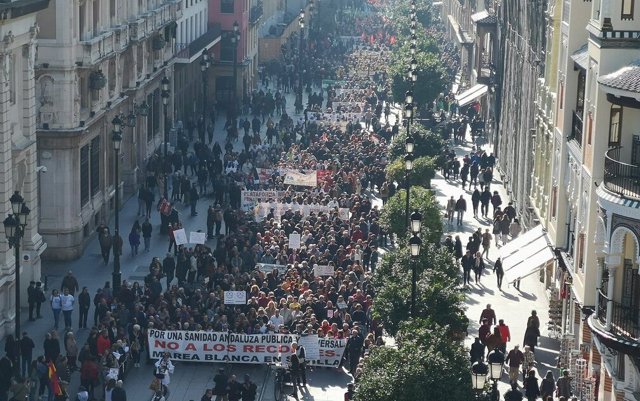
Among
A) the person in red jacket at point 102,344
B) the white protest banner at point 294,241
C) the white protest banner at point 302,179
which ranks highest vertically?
the person in red jacket at point 102,344

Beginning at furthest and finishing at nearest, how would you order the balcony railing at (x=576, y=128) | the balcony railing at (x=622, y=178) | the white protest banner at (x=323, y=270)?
the white protest banner at (x=323, y=270) < the balcony railing at (x=576, y=128) < the balcony railing at (x=622, y=178)

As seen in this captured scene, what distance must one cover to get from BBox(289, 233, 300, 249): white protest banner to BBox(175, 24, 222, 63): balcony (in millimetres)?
36352

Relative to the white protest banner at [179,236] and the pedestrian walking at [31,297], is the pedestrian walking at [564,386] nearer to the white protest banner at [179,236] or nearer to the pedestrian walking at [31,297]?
the pedestrian walking at [31,297]

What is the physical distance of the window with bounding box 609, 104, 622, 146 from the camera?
40.5m

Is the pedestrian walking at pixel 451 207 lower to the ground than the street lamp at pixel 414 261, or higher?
lower

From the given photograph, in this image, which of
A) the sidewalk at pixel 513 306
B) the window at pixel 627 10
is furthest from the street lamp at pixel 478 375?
the window at pixel 627 10

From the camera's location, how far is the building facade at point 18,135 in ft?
157

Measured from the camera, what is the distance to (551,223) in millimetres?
55031

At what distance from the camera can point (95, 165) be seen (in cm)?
6328

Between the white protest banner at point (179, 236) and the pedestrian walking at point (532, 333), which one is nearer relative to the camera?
the pedestrian walking at point (532, 333)

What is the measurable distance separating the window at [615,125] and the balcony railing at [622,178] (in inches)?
58.3

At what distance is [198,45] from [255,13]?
1985cm

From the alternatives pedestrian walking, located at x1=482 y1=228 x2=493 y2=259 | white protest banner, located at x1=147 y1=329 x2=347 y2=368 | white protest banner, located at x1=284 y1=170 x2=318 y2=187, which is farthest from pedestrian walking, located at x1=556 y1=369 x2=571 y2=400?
white protest banner, located at x1=284 y1=170 x2=318 y2=187

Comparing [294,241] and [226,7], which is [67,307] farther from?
[226,7]
